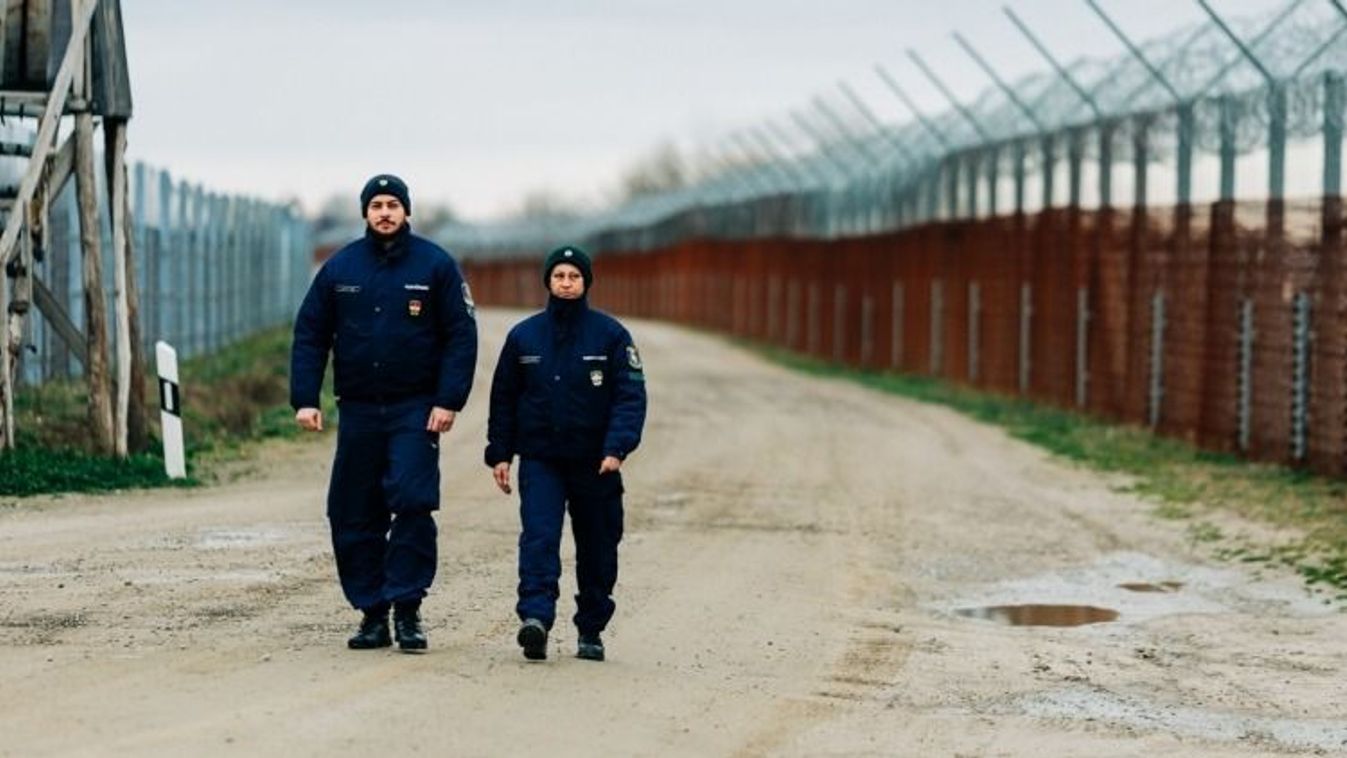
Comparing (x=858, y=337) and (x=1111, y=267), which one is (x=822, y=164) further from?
(x=1111, y=267)

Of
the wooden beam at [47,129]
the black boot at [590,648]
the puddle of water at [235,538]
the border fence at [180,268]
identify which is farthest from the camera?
the border fence at [180,268]

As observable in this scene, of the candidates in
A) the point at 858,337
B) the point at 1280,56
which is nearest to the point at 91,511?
the point at 1280,56

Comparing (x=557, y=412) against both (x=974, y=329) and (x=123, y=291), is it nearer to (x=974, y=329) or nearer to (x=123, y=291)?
(x=123, y=291)

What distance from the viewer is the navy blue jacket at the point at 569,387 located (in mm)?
10555

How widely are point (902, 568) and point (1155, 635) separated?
269 centimetres

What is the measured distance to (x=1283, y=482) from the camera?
20844 millimetres

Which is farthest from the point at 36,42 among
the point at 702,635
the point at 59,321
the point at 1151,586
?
the point at 702,635

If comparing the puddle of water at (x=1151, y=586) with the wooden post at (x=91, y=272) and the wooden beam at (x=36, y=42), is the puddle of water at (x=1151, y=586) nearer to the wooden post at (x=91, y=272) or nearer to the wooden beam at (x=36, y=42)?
the wooden post at (x=91, y=272)

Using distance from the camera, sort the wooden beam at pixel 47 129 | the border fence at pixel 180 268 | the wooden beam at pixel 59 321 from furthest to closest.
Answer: the border fence at pixel 180 268, the wooden beam at pixel 59 321, the wooden beam at pixel 47 129

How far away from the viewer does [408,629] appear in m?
10.6

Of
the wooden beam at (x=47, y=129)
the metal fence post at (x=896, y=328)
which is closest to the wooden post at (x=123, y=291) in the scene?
the wooden beam at (x=47, y=129)

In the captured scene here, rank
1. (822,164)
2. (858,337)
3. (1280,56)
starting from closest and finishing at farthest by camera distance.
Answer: (1280,56) < (858,337) < (822,164)

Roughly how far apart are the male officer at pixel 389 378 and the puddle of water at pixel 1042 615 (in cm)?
390

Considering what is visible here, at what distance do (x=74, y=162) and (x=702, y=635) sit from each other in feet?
27.3
